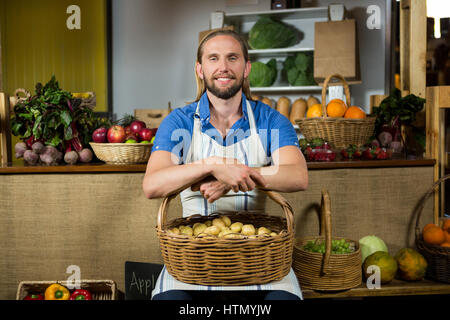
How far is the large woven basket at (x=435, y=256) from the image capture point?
216 cm

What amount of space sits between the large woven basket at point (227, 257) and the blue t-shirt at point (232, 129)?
0.36 m

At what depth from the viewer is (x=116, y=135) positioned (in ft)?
7.82

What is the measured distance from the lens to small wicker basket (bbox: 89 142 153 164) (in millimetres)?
2316

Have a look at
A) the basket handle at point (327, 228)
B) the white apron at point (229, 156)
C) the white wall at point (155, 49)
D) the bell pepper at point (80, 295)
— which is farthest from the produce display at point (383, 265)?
the white wall at point (155, 49)

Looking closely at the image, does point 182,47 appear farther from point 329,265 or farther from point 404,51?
point 329,265

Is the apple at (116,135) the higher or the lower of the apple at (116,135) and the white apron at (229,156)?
the higher

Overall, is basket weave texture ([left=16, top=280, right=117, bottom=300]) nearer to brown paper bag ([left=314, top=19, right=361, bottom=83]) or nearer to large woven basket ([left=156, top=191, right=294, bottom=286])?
large woven basket ([left=156, top=191, right=294, bottom=286])

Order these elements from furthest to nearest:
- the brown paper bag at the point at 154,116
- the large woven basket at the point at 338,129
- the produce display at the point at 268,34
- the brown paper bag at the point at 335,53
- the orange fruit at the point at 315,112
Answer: the produce display at the point at 268,34 < the brown paper bag at the point at 154,116 < the brown paper bag at the point at 335,53 < the orange fruit at the point at 315,112 < the large woven basket at the point at 338,129

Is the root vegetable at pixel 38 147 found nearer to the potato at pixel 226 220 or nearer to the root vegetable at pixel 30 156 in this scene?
the root vegetable at pixel 30 156

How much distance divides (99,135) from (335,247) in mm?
1367

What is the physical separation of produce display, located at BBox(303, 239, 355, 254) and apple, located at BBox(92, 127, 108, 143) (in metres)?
1.22

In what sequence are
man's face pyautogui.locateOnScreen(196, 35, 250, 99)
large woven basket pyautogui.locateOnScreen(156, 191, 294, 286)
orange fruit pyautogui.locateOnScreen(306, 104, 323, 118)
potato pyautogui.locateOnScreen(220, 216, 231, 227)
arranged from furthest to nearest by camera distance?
1. orange fruit pyautogui.locateOnScreen(306, 104, 323, 118)
2. man's face pyautogui.locateOnScreen(196, 35, 250, 99)
3. potato pyautogui.locateOnScreen(220, 216, 231, 227)
4. large woven basket pyautogui.locateOnScreen(156, 191, 294, 286)

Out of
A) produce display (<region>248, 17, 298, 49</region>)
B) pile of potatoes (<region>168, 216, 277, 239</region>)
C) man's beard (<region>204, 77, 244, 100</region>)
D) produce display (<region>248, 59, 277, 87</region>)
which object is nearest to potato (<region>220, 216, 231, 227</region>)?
pile of potatoes (<region>168, 216, 277, 239</region>)

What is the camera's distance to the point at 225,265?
149 centimetres
